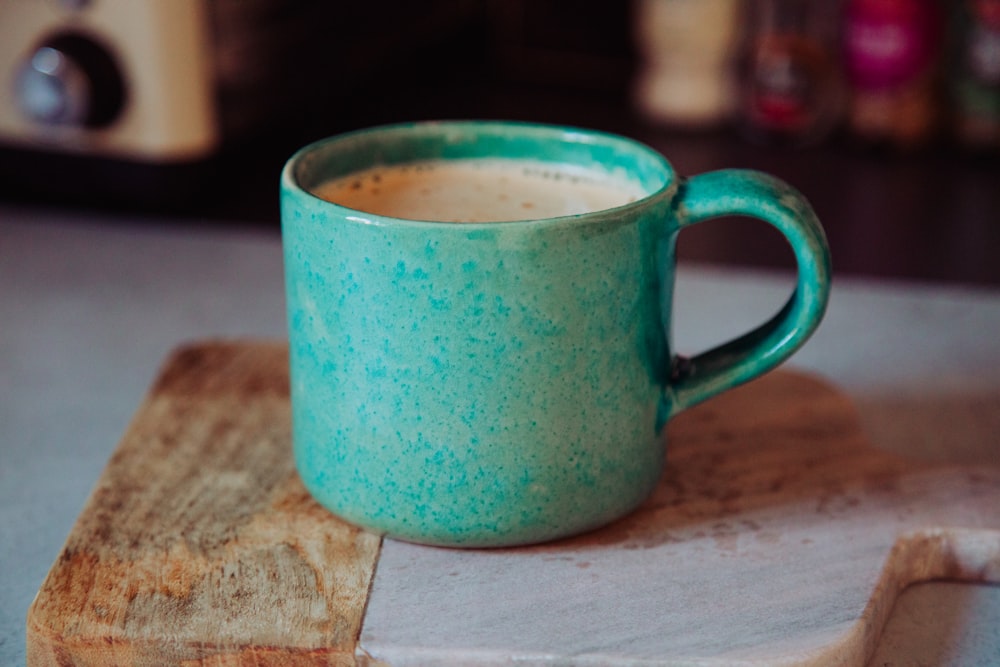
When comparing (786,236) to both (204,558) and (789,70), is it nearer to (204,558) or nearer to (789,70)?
(204,558)

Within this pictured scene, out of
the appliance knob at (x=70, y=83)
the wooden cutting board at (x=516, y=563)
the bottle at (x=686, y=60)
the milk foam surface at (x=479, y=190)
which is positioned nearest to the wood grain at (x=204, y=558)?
the wooden cutting board at (x=516, y=563)

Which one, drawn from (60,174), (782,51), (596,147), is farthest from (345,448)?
(782,51)

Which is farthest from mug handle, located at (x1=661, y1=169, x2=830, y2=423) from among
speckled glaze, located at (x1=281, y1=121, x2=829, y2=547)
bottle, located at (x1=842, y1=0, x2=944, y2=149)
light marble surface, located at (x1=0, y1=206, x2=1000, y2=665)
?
bottle, located at (x1=842, y1=0, x2=944, y2=149)

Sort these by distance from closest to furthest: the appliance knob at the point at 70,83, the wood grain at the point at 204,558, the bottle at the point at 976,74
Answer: the wood grain at the point at 204,558 < the appliance knob at the point at 70,83 < the bottle at the point at 976,74

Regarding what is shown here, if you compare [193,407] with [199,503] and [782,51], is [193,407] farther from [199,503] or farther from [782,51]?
[782,51]

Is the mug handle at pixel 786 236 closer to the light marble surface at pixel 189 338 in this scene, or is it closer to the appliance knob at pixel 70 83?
the light marble surface at pixel 189 338

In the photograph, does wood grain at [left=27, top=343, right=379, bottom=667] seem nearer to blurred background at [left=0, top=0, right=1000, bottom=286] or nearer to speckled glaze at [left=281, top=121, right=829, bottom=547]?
speckled glaze at [left=281, top=121, right=829, bottom=547]
